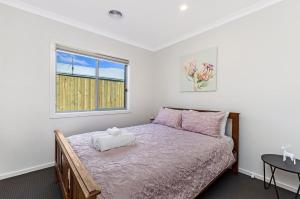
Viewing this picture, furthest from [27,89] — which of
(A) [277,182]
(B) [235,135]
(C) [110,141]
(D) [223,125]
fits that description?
(A) [277,182]

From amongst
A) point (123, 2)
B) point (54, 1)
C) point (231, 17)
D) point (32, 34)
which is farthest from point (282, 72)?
point (32, 34)

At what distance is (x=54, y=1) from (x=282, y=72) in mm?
3262

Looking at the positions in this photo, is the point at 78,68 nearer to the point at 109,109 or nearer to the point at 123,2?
the point at 109,109

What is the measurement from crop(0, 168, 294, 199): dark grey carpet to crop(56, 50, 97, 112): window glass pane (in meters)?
1.10

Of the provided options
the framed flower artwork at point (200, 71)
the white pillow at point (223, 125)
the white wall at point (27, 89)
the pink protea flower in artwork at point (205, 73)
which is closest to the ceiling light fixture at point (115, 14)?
the white wall at point (27, 89)

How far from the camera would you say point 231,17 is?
2506 millimetres

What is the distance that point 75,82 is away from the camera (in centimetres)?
299

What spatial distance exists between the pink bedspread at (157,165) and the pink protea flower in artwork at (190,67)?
139 centimetres

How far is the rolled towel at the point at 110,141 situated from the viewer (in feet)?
5.52

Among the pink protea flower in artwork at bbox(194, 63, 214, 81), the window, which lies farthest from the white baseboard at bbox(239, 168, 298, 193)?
the window

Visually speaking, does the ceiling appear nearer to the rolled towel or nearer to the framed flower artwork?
the framed flower artwork

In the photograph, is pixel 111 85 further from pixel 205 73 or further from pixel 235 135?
pixel 235 135

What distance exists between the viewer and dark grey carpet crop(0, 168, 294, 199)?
1855mm

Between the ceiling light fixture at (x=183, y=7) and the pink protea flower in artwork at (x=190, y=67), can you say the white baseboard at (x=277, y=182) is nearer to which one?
the pink protea flower in artwork at (x=190, y=67)
